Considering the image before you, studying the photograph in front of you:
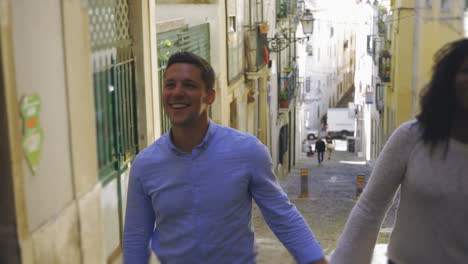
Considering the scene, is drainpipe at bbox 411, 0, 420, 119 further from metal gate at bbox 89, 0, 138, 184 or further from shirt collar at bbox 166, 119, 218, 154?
shirt collar at bbox 166, 119, 218, 154

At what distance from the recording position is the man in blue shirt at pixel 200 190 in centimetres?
241

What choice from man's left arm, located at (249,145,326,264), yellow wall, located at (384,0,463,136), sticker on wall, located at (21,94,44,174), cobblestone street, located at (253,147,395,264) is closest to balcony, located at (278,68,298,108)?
yellow wall, located at (384,0,463,136)

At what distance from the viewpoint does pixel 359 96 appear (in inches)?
1582

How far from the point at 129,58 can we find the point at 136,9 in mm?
521

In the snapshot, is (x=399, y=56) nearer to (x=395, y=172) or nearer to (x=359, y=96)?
(x=395, y=172)

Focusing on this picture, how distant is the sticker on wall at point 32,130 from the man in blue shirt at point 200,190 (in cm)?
160

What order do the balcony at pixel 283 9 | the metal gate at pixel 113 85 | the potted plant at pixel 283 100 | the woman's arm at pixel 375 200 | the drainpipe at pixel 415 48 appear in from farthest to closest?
the potted plant at pixel 283 100 < the balcony at pixel 283 9 < the drainpipe at pixel 415 48 < the metal gate at pixel 113 85 < the woman's arm at pixel 375 200

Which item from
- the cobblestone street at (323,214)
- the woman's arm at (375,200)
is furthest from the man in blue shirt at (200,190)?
the cobblestone street at (323,214)

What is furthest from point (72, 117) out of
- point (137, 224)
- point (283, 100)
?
point (283, 100)

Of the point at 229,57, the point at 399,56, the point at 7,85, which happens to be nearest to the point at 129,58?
the point at 7,85

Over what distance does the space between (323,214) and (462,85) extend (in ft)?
31.9

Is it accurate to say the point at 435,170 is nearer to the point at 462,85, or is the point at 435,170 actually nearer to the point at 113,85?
the point at 462,85

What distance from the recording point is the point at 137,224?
2.54 metres

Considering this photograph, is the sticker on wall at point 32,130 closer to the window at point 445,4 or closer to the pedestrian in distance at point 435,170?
the pedestrian in distance at point 435,170
